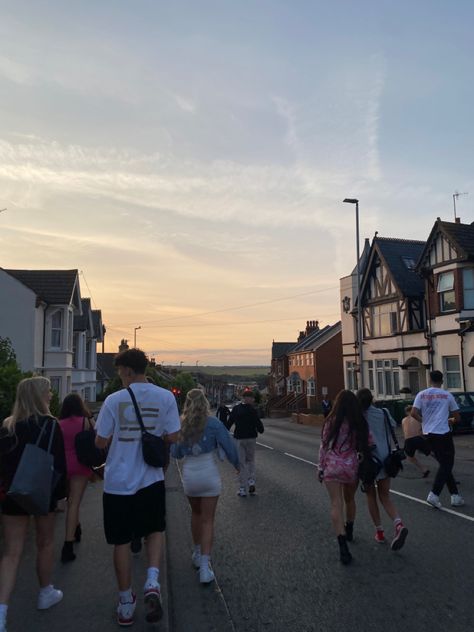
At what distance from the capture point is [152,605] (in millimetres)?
3945

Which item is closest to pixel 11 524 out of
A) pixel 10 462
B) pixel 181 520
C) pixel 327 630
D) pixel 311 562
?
pixel 10 462

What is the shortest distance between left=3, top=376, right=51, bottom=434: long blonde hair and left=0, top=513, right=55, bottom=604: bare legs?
2.44 ft

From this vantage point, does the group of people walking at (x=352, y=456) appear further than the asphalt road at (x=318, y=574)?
Yes

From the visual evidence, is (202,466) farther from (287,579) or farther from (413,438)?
(413,438)

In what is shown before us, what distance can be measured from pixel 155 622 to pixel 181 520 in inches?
157

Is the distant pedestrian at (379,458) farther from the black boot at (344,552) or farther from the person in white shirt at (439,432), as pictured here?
the person in white shirt at (439,432)

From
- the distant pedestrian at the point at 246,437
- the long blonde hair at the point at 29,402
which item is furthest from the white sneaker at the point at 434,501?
the long blonde hair at the point at 29,402

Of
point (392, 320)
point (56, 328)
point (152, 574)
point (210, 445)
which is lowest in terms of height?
point (152, 574)

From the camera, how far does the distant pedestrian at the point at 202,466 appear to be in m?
5.14

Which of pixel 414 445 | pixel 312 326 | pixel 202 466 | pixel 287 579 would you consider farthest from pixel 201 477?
pixel 312 326

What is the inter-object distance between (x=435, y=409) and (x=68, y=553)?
5.49 metres

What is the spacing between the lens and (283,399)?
57688mm

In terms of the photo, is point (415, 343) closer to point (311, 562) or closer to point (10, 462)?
point (311, 562)

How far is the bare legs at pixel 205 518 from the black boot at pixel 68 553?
1.48 metres
